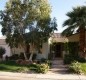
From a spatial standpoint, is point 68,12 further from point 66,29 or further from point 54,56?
point 54,56

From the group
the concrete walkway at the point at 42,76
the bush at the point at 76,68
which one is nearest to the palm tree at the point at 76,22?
the bush at the point at 76,68

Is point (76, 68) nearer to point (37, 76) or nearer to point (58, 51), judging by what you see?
point (37, 76)

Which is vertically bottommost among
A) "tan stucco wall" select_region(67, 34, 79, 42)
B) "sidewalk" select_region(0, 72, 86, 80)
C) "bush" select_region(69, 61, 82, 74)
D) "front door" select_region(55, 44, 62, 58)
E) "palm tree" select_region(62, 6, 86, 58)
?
"sidewalk" select_region(0, 72, 86, 80)

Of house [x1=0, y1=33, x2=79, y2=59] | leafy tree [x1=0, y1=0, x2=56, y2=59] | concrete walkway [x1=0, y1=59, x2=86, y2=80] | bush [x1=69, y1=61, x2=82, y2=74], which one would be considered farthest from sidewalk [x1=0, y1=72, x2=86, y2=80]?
house [x1=0, y1=33, x2=79, y2=59]

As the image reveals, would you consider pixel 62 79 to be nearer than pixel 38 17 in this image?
Yes

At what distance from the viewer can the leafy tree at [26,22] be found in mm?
29297

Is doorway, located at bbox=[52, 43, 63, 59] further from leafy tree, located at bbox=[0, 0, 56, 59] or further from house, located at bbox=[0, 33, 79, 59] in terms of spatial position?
leafy tree, located at bbox=[0, 0, 56, 59]

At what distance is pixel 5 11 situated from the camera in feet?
97.9

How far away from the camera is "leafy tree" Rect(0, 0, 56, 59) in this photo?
1153 inches

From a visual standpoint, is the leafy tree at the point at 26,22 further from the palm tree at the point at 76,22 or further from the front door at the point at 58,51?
the front door at the point at 58,51

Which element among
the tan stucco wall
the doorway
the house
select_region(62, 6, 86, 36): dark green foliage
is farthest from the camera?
the doorway

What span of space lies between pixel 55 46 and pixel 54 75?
1816cm

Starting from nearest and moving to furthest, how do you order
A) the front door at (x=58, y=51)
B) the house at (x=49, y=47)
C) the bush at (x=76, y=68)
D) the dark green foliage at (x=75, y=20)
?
the bush at (x=76, y=68), the dark green foliage at (x=75, y=20), the house at (x=49, y=47), the front door at (x=58, y=51)

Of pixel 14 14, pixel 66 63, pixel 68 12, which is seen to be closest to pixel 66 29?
pixel 68 12
